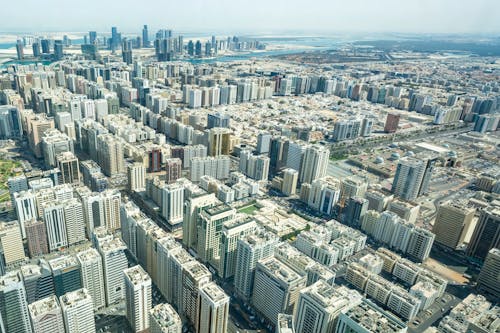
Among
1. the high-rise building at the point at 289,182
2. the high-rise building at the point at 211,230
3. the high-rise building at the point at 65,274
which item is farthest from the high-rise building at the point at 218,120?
the high-rise building at the point at 65,274

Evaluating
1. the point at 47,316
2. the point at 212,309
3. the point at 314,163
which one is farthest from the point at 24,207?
the point at 314,163

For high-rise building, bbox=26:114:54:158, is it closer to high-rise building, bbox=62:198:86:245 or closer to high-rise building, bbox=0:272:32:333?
high-rise building, bbox=62:198:86:245

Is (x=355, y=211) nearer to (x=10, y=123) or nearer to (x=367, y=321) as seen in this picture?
(x=367, y=321)

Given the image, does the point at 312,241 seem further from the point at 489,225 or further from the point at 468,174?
the point at 468,174

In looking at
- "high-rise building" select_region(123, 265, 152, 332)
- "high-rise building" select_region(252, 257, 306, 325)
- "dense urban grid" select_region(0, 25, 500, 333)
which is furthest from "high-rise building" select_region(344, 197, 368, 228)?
"high-rise building" select_region(123, 265, 152, 332)

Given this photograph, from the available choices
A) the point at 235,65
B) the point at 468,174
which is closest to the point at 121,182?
the point at 468,174

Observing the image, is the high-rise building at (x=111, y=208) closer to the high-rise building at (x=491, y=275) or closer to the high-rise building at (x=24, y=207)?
the high-rise building at (x=24, y=207)

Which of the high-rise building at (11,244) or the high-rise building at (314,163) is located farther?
the high-rise building at (314,163)
